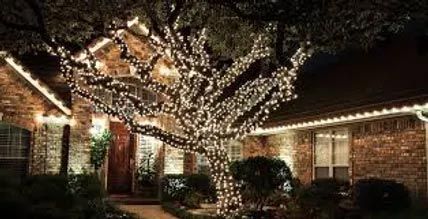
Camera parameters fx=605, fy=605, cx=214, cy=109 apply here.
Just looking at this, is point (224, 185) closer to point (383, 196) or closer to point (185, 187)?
point (383, 196)

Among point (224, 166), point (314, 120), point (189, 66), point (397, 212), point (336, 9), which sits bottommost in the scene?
point (397, 212)

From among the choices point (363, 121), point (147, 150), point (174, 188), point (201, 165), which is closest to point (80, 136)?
point (147, 150)

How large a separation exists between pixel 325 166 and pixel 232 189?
464 centimetres

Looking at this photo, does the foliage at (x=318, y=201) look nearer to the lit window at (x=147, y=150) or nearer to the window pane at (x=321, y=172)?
the window pane at (x=321, y=172)

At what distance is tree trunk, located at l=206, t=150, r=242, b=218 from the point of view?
13133mm

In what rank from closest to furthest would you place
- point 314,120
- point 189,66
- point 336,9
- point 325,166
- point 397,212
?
point 336,9, point 397,212, point 189,66, point 314,120, point 325,166

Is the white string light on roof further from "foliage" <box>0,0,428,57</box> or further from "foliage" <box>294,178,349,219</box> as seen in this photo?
"foliage" <box>294,178,349,219</box>

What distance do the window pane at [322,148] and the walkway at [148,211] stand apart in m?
4.67

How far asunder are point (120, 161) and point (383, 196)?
9891 mm

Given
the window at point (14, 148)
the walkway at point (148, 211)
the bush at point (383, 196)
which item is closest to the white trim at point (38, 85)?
the window at point (14, 148)

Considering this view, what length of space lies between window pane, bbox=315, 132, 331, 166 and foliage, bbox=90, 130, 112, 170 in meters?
6.36

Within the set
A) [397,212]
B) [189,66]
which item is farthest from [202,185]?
[397,212]

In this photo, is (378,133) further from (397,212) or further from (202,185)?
(202,185)

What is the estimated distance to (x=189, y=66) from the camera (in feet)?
42.9
